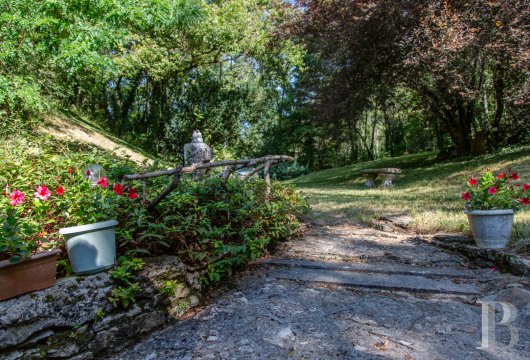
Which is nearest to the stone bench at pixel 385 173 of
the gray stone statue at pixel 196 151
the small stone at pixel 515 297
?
the gray stone statue at pixel 196 151

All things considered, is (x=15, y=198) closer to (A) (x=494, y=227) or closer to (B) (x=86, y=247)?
(B) (x=86, y=247)

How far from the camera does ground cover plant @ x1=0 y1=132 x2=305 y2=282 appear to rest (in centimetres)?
225

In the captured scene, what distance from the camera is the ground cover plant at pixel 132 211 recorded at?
2.25 meters

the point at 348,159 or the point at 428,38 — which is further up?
the point at 428,38

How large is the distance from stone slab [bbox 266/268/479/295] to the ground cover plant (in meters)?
0.42

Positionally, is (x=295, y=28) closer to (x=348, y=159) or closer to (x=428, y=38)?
(x=428, y=38)

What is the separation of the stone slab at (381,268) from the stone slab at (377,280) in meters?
0.07

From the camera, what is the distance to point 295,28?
10.5 metres

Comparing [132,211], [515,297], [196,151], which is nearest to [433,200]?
[515,297]

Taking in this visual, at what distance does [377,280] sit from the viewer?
9.07 ft

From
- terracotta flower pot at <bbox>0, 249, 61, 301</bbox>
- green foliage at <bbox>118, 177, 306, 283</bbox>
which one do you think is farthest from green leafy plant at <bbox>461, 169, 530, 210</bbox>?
terracotta flower pot at <bbox>0, 249, 61, 301</bbox>

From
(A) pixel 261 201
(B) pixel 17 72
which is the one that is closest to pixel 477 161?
(A) pixel 261 201

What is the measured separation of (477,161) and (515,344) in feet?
33.0

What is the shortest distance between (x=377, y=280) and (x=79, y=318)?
207 centimetres
